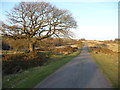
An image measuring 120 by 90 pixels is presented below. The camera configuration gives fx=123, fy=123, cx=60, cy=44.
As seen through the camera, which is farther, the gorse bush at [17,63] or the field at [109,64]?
the gorse bush at [17,63]

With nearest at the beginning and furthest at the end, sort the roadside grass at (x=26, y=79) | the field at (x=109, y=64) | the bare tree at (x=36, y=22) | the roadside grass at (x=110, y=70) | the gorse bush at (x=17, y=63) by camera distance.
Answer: the roadside grass at (x=26, y=79) < the roadside grass at (x=110, y=70) < the field at (x=109, y=64) < the gorse bush at (x=17, y=63) < the bare tree at (x=36, y=22)

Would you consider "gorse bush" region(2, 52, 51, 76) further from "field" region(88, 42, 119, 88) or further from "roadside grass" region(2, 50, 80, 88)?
"field" region(88, 42, 119, 88)

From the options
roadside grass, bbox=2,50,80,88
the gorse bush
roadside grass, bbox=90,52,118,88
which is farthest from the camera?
the gorse bush

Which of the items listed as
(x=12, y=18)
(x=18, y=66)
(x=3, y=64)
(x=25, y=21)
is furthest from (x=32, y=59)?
(x=12, y=18)

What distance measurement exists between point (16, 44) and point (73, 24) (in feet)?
32.5

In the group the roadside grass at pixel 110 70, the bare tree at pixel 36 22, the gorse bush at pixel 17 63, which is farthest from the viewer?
the bare tree at pixel 36 22

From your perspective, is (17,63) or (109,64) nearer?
(17,63)

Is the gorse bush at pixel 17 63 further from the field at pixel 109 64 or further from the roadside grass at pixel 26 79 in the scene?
the field at pixel 109 64

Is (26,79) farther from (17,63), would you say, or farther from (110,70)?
(110,70)

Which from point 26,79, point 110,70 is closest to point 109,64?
point 110,70

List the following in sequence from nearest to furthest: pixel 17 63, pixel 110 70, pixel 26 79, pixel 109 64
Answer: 1. pixel 26 79
2. pixel 110 70
3. pixel 17 63
4. pixel 109 64

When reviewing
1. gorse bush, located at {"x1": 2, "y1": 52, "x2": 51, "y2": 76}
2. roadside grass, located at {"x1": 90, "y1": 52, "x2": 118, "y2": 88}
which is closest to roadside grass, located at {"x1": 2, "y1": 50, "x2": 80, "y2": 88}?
gorse bush, located at {"x1": 2, "y1": 52, "x2": 51, "y2": 76}

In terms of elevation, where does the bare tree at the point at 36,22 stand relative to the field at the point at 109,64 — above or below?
above

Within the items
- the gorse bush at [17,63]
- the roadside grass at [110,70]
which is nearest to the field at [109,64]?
the roadside grass at [110,70]
